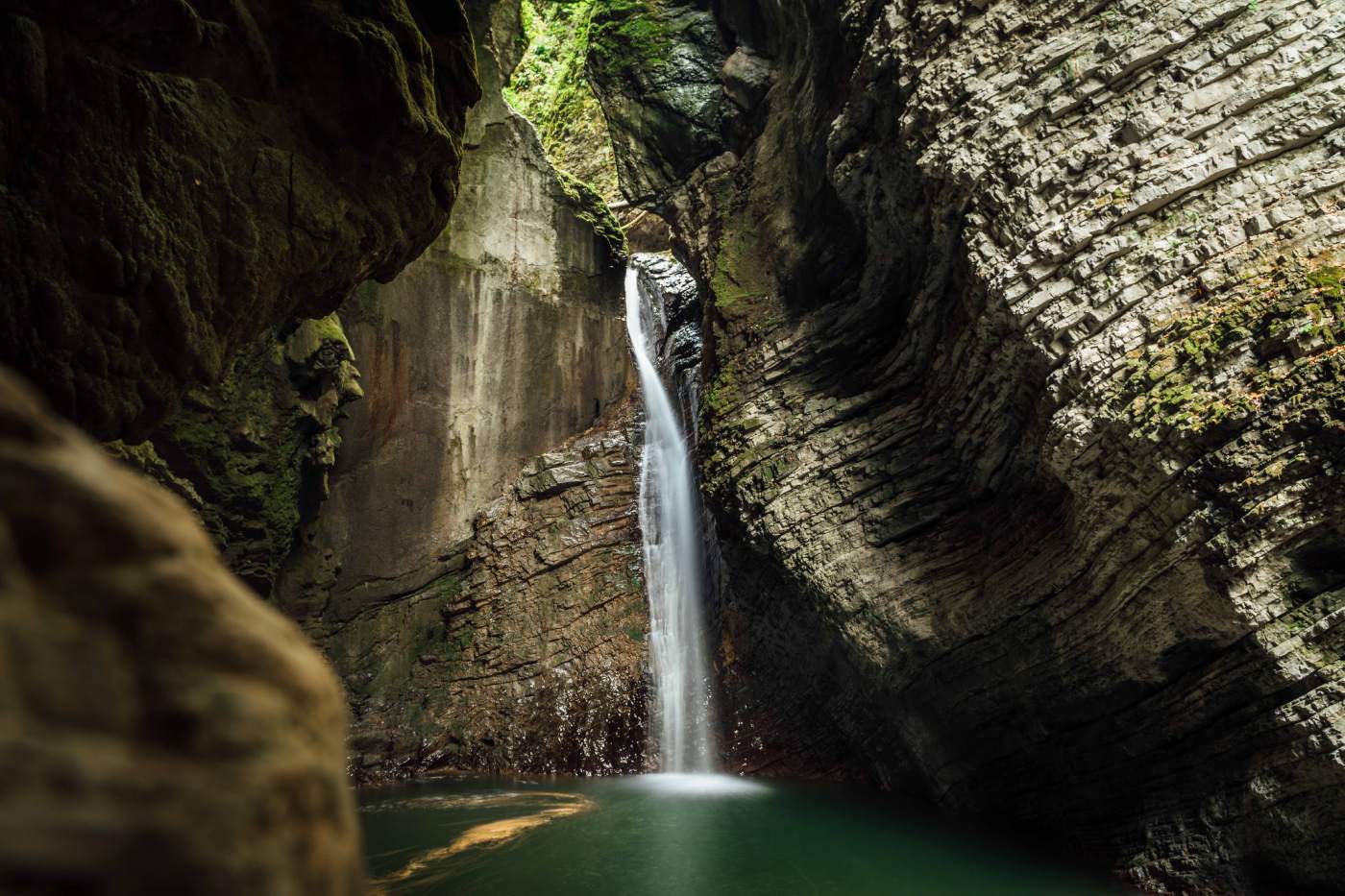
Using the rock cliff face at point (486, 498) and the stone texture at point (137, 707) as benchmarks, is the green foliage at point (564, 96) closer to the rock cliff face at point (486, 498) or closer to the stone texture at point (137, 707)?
the rock cliff face at point (486, 498)

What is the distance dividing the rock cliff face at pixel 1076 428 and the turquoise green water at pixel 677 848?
1.05m

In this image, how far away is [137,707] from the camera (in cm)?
101

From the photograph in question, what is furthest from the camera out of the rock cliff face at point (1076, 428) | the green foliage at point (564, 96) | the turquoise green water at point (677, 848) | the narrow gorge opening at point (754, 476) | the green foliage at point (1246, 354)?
the green foliage at point (564, 96)

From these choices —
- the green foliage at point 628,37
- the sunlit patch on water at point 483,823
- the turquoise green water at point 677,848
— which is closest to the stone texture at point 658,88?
the green foliage at point 628,37

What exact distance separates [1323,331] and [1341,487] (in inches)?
42.0

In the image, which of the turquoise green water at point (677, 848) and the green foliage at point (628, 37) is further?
the green foliage at point (628, 37)

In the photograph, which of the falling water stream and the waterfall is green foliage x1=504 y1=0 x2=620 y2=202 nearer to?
the waterfall

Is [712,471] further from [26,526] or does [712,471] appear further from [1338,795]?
[26,526]

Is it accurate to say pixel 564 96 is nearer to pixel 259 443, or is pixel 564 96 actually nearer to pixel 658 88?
pixel 658 88

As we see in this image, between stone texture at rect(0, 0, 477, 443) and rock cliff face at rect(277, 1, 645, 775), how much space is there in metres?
8.59

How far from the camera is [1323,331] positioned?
517cm

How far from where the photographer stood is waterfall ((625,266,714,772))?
12.8 metres

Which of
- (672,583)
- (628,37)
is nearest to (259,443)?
(672,583)

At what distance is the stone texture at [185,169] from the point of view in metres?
4.19
